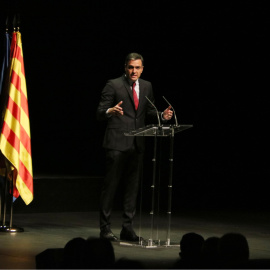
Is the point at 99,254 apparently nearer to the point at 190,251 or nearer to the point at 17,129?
the point at 190,251

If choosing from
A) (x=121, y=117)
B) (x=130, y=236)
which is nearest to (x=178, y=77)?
(x=121, y=117)

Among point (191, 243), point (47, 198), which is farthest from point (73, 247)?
point (47, 198)

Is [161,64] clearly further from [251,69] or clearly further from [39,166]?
→ [39,166]

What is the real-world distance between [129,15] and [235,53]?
1327 millimetres

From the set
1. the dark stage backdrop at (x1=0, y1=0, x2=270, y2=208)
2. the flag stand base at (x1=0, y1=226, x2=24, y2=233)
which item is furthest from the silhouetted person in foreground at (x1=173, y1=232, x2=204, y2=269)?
the dark stage backdrop at (x1=0, y1=0, x2=270, y2=208)

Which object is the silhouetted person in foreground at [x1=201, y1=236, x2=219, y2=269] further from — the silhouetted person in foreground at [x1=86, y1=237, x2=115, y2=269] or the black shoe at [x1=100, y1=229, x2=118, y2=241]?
the black shoe at [x1=100, y1=229, x2=118, y2=241]

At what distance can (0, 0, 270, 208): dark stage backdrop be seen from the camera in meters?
9.15

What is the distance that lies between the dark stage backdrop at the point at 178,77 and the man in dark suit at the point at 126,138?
297cm

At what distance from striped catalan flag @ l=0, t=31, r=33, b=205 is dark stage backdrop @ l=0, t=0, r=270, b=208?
2.38 metres

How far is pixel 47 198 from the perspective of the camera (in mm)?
8070

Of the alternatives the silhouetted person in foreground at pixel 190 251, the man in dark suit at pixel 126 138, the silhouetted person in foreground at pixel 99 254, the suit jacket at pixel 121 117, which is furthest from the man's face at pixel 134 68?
the silhouetted person in foreground at pixel 99 254

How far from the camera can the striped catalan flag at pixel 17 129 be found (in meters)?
6.53

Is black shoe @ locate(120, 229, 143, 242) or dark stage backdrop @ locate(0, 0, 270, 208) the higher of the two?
dark stage backdrop @ locate(0, 0, 270, 208)

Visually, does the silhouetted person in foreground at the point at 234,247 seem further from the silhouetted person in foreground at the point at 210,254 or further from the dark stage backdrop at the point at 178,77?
the dark stage backdrop at the point at 178,77
